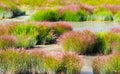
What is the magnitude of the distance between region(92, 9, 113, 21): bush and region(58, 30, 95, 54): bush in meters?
18.3

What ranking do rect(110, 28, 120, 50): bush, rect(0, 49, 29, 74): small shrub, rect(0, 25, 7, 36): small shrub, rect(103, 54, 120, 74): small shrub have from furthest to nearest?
1. rect(0, 25, 7, 36): small shrub
2. rect(110, 28, 120, 50): bush
3. rect(0, 49, 29, 74): small shrub
4. rect(103, 54, 120, 74): small shrub

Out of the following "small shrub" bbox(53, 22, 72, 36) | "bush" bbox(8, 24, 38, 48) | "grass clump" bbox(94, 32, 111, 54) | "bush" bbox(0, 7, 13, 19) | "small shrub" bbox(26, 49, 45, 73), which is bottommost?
"bush" bbox(0, 7, 13, 19)

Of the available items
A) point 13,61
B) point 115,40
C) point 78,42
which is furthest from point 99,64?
point 115,40

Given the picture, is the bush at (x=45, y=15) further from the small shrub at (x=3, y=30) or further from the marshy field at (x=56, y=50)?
the small shrub at (x=3, y=30)

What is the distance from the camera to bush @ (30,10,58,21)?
32.7 metres

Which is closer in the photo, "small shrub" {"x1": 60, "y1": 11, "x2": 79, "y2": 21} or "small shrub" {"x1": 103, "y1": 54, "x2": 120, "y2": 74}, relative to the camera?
"small shrub" {"x1": 103, "y1": 54, "x2": 120, "y2": 74}

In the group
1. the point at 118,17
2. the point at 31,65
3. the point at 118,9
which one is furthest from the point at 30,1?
the point at 31,65

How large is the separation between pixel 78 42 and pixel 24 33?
11.7 feet

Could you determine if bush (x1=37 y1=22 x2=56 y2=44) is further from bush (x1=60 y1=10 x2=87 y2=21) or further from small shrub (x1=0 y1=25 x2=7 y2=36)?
bush (x1=60 y1=10 x2=87 y2=21)

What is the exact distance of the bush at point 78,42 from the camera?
1658 centimetres

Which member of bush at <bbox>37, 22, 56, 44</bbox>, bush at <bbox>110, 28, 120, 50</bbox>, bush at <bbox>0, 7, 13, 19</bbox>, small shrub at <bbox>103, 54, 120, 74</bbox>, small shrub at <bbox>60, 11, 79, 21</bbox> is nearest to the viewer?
small shrub at <bbox>103, 54, 120, 74</bbox>

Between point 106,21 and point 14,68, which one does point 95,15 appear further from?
point 14,68

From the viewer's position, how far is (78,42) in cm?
1658

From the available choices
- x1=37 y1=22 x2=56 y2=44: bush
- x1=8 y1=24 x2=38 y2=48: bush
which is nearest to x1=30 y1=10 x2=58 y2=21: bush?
x1=37 y1=22 x2=56 y2=44: bush
